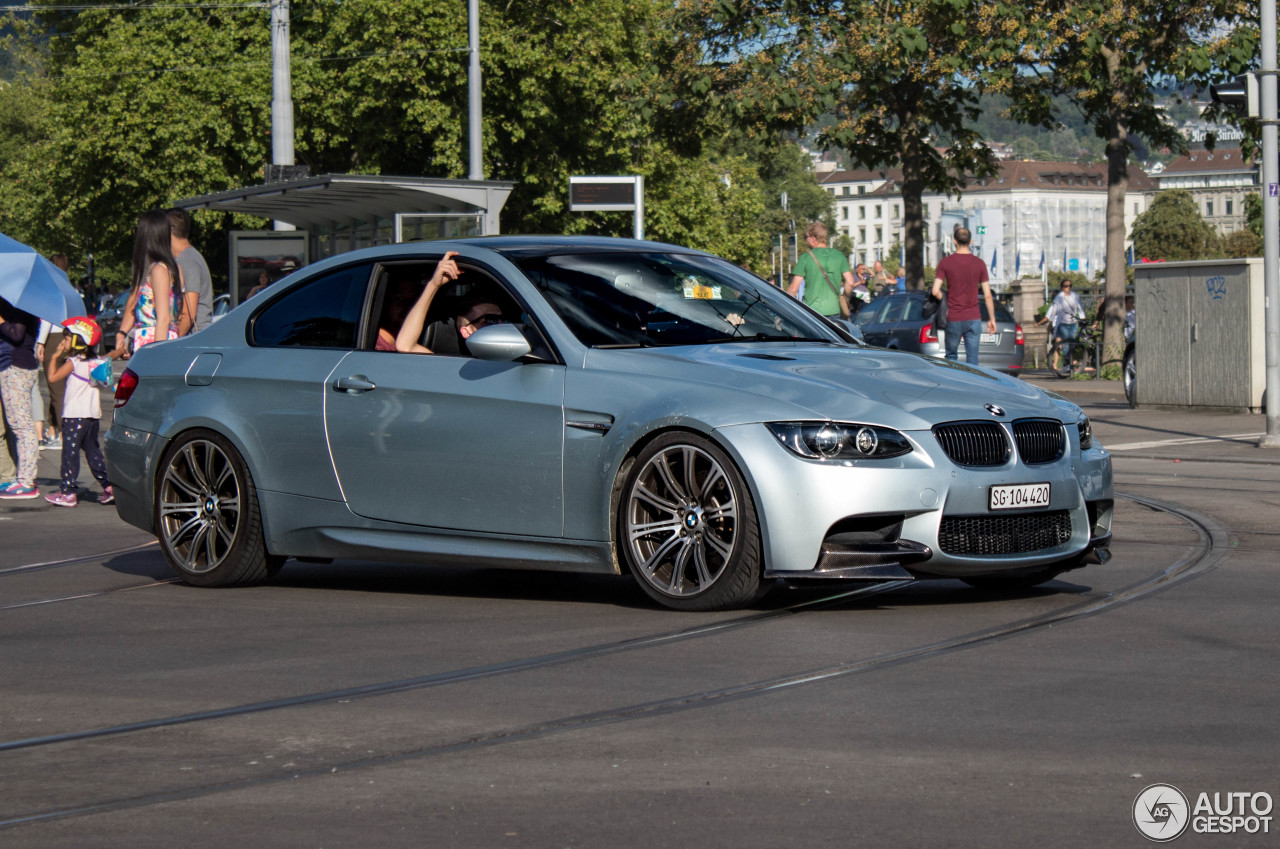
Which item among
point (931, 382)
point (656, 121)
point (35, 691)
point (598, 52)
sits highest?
point (598, 52)

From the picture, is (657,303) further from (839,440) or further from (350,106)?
(350,106)

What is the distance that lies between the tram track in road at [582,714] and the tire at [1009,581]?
0.26 meters

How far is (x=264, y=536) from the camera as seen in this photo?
848cm

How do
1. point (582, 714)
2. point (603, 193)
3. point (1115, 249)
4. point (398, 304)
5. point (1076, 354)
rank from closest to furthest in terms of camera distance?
point (582, 714)
point (398, 304)
point (603, 193)
point (1115, 249)
point (1076, 354)

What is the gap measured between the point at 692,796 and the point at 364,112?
142 ft

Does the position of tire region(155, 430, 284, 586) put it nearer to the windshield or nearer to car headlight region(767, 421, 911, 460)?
the windshield

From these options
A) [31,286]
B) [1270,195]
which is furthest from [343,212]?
[1270,195]

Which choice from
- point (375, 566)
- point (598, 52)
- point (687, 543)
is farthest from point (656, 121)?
point (687, 543)

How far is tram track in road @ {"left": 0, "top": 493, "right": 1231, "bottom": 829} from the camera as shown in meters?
4.58

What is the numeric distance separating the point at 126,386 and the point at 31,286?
4.32 metres

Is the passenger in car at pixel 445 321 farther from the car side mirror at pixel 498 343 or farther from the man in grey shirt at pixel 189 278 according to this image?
the man in grey shirt at pixel 189 278

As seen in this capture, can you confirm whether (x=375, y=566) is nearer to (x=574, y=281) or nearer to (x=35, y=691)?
(x=574, y=281)

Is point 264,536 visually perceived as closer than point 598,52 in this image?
Yes

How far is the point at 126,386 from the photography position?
30.4 ft
